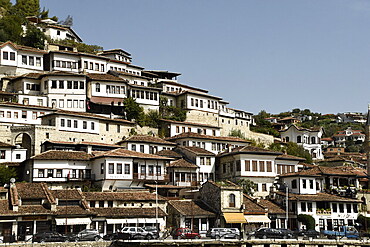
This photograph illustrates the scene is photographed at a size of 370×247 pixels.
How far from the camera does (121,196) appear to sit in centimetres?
5734

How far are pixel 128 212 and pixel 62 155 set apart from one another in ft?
39.2

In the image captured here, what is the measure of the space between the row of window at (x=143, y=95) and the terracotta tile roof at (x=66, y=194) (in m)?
31.8

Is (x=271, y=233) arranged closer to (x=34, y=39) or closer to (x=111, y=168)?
(x=111, y=168)

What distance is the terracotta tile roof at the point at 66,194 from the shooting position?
175 ft

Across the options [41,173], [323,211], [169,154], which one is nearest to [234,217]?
[323,211]

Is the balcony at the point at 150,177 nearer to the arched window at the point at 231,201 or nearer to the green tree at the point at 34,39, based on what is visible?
the arched window at the point at 231,201

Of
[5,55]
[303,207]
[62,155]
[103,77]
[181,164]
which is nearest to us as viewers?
[62,155]

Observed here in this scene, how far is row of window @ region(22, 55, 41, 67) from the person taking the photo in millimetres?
85875

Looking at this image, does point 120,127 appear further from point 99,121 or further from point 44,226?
point 44,226

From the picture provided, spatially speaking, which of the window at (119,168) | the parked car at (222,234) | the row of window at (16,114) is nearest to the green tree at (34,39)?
the row of window at (16,114)

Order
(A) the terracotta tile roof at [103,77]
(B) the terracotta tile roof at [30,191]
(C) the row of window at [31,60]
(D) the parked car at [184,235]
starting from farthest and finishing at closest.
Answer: (C) the row of window at [31,60] < (A) the terracotta tile roof at [103,77] < (B) the terracotta tile roof at [30,191] < (D) the parked car at [184,235]

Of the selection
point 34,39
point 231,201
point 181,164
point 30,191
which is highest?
point 34,39

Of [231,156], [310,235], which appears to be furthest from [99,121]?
[310,235]

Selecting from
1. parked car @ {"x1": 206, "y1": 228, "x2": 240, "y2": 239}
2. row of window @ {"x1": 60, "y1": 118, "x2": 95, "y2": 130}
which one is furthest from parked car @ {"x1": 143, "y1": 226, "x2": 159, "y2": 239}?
row of window @ {"x1": 60, "y1": 118, "x2": 95, "y2": 130}
